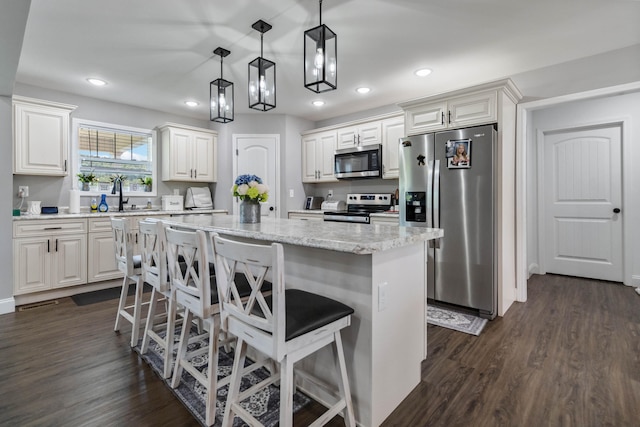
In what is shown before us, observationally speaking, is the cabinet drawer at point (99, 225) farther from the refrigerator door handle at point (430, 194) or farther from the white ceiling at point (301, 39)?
the refrigerator door handle at point (430, 194)

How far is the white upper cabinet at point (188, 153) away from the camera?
Answer: 4.66 m

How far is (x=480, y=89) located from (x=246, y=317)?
2.96 metres

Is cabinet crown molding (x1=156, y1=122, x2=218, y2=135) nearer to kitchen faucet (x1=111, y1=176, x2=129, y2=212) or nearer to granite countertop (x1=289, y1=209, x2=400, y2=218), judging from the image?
kitchen faucet (x1=111, y1=176, x2=129, y2=212)

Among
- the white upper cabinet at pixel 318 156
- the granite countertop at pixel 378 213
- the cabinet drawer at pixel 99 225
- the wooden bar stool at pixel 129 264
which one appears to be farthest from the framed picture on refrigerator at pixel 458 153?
the cabinet drawer at pixel 99 225

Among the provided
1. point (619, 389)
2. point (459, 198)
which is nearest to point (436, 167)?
point (459, 198)

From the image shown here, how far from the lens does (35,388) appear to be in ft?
6.04

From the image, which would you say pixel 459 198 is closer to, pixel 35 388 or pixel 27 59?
pixel 35 388

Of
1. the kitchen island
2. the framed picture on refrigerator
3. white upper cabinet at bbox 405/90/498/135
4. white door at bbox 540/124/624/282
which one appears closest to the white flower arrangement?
the kitchen island

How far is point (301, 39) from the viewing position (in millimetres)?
2707

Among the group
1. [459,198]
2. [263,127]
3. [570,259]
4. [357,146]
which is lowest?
[570,259]

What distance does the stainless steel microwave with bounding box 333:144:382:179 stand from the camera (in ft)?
14.0

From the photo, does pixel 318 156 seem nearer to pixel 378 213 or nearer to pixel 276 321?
pixel 378 213

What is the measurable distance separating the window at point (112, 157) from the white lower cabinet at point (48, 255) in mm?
845

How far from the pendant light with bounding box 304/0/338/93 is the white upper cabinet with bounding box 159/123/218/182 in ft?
10.8
